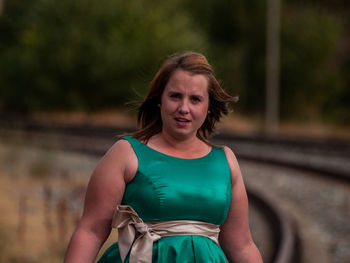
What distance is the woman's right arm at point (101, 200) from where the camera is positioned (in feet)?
6.82

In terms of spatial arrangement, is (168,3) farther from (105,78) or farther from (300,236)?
(300,236)

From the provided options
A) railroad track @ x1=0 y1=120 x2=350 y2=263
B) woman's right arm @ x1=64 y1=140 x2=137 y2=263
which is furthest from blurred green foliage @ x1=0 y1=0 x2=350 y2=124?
woman's right arm @ x1=64 y1=140 x2=137 y2=263

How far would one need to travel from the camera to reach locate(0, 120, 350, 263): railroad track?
242 inches

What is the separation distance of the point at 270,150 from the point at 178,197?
15079 millimetres

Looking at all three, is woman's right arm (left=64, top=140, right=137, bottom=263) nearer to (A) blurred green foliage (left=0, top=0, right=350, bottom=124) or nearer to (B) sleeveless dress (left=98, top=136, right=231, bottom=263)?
(B) sleeveless dress (left=98, top=136, right=231, bottom=263)

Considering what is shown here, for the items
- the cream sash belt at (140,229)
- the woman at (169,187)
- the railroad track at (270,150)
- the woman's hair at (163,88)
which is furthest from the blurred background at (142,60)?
the cream sash belt at (140,229)

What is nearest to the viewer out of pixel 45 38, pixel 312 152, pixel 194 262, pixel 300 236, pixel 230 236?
pixel 194 262

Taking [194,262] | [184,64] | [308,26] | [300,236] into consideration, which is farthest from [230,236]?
[308,26]

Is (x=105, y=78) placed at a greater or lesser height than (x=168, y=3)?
lesser

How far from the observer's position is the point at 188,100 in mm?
2184

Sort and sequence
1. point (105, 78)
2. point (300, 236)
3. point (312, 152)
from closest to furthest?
point (300, 236), point (312, 152), point (105, 78)

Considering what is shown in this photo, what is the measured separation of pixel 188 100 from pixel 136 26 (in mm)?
28501

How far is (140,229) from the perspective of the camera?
6.89ft

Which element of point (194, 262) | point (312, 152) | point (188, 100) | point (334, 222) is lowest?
point (312, 152)
